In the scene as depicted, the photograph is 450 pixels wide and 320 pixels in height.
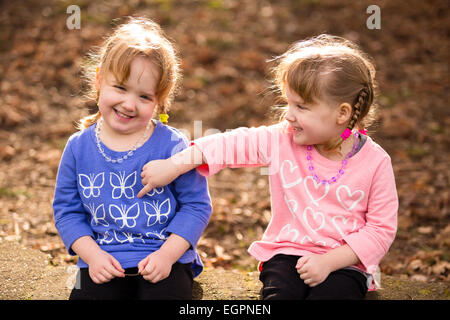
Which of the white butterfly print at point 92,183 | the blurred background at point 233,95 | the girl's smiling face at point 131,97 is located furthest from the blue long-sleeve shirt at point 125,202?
the blurred background at point 233,95

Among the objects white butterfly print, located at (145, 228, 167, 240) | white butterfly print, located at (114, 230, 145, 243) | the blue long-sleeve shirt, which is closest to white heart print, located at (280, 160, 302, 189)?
the blue long-sleeve shirt

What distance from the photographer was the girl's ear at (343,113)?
228 centimetres

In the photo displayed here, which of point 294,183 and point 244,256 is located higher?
point 294,183

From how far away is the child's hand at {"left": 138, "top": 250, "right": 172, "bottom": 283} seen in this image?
2256 millimetres

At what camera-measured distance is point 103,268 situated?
2.27 meters

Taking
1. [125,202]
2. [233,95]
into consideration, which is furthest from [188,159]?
[233,95]

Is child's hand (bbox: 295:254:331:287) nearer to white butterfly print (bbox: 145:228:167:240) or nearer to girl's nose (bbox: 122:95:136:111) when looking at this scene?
white butterfly print (bbox: 145:228:167:240)

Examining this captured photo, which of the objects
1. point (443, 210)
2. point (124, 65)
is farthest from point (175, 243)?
point (443, 210)

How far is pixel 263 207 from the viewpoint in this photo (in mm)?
4172

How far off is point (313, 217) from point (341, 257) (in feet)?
0.71

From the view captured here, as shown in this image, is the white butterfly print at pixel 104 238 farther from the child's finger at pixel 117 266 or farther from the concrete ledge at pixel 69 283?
the concrete ledge at pixel 69 283

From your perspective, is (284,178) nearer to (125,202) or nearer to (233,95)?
(125,202)

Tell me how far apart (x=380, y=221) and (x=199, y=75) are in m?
4.32
